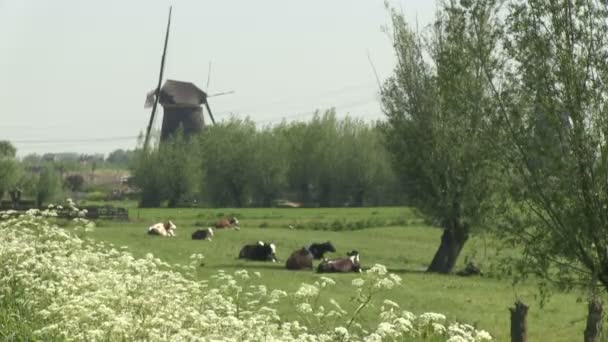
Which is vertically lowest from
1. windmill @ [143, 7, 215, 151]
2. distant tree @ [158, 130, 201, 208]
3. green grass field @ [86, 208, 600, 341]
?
green grass field @ [86, 208, 600, 341]

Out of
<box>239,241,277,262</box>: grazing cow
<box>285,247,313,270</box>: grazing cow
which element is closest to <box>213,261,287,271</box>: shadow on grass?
<box>285,247,313,270</box>: grazing cow

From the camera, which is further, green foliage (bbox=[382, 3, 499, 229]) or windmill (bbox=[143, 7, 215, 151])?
windmill (bbox=[143, 7, 215, 151])

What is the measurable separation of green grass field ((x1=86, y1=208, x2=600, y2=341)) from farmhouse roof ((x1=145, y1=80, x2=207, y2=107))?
206 ft

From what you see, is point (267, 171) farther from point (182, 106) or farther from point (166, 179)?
point (182, 106)

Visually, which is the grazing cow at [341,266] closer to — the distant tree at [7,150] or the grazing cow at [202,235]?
the grazing cow at [202,235]

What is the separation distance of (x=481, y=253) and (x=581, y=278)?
80.1ft

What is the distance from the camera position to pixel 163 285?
12.6m

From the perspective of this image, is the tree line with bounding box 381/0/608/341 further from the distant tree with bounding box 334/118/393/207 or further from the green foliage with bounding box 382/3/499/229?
the distant tree with bounding box 334/118/393/207

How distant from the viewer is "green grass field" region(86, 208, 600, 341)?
69.7ft

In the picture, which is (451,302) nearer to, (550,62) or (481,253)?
(550,62)

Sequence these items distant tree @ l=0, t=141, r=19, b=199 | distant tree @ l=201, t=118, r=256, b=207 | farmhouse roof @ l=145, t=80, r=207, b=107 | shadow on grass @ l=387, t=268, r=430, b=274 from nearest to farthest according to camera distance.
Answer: shadow on grass @ l=387, t=268, r=430, b=274 < distant tree @ l=0, t=141, r=19, b=199 < distant tree @ l=201, t=118, r=256, b=207 < farmhouse roof @ l=145, t=80, r=207, b=107

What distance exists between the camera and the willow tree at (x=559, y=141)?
46.0 feet

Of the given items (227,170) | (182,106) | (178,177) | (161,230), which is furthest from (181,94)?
(161,230)

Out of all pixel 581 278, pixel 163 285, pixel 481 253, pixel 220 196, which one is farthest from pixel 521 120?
pixel 220 196
